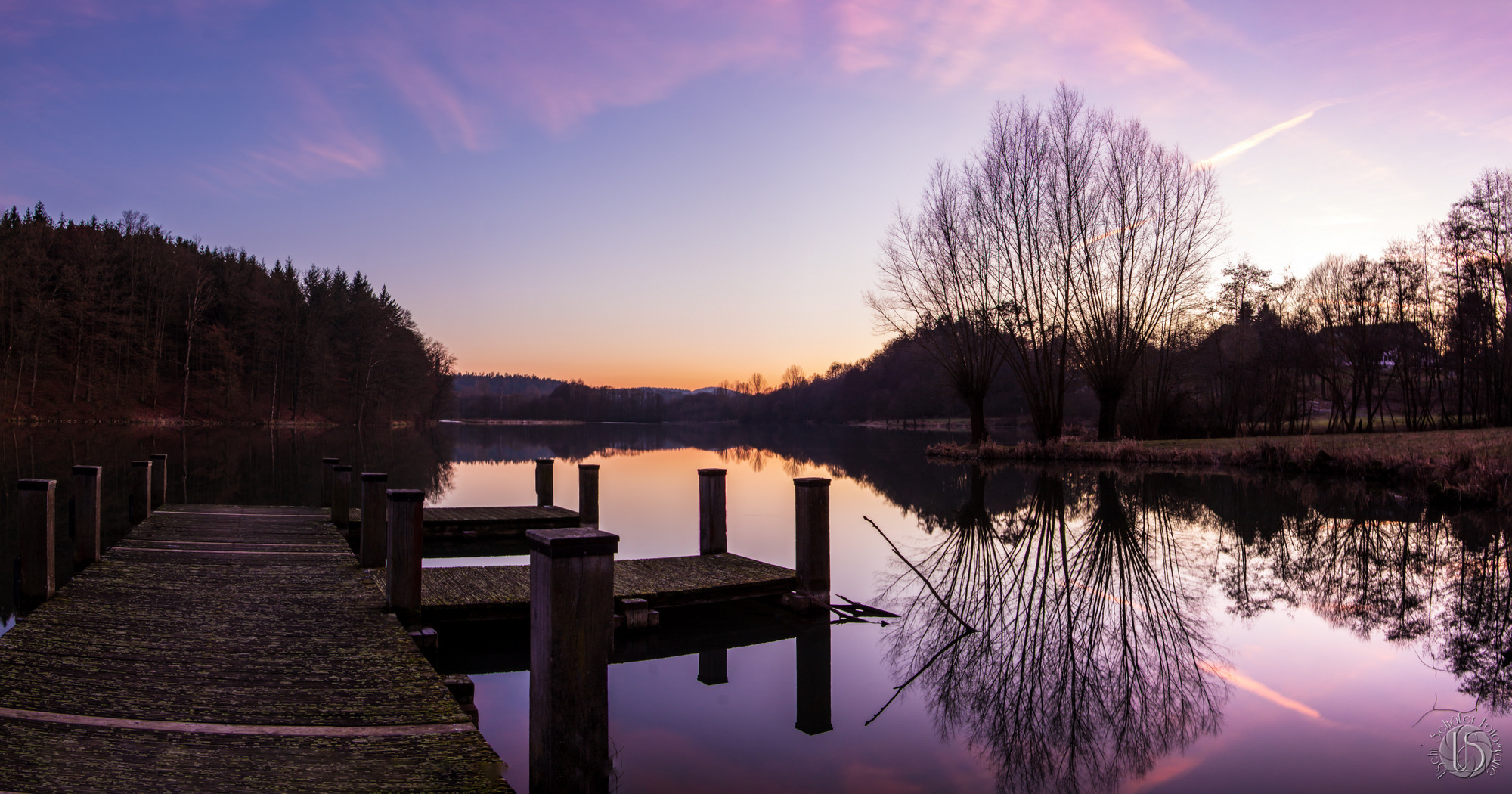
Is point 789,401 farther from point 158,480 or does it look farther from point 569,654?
point 569,654

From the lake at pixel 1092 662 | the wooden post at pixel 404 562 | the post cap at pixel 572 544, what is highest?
the post cap at pixel 572 544

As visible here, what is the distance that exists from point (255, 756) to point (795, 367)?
536 ft

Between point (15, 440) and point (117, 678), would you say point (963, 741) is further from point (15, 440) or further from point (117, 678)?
point (15, 440)

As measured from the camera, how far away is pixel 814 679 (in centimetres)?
620

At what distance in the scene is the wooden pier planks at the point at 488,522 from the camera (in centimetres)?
1234

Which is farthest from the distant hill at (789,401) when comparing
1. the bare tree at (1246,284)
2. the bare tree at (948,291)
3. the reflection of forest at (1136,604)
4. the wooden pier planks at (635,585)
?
the wooden pier planks at (635,585)

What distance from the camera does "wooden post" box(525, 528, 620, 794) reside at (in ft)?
11.0

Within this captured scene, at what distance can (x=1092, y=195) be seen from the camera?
2780 centimetres

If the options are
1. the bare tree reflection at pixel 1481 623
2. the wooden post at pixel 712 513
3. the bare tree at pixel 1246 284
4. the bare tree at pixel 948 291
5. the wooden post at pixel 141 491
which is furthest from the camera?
the bare tree at pixel 1246 284

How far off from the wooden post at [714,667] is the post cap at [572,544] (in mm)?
3023

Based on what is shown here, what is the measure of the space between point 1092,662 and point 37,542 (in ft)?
26.4

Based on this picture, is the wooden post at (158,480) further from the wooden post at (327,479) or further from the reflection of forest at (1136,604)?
the reflection of forest at (1136,604)

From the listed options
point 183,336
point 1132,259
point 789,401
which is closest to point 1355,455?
point 1132,259

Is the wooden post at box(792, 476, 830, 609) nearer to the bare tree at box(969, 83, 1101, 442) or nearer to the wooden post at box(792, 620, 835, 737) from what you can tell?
the wooden post at box(792, 620, 835, 737)
